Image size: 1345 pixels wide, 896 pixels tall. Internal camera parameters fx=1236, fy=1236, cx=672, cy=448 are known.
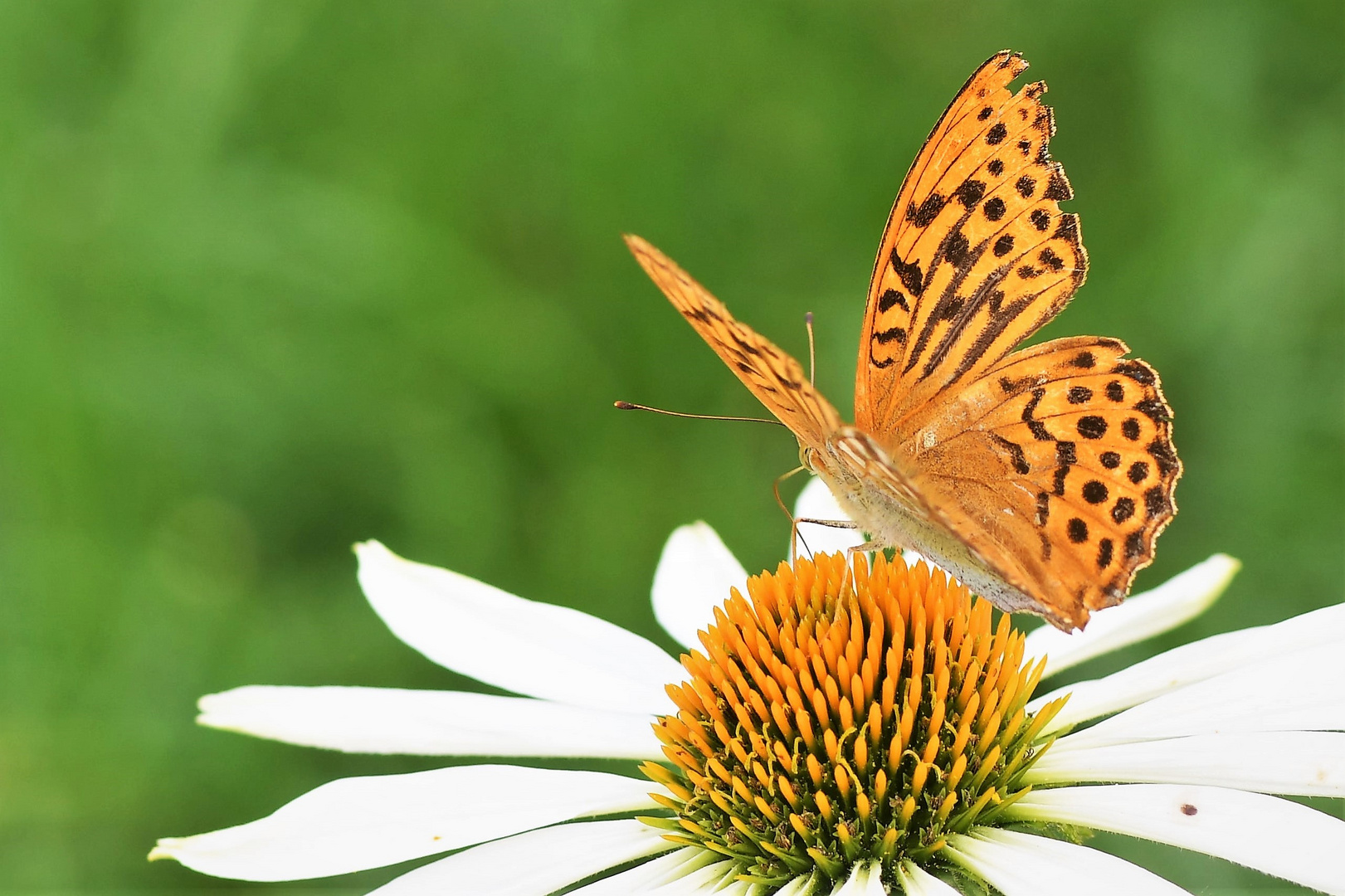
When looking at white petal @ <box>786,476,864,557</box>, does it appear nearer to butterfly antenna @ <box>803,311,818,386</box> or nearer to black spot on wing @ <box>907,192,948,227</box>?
butterfly antenna @ <box>803,311,818,386</box>

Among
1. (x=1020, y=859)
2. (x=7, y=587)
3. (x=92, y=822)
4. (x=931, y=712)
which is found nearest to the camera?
(x=1020, y=859)

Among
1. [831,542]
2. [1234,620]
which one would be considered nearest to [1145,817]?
[831,542]

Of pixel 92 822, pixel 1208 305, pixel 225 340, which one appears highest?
pixel 225 340

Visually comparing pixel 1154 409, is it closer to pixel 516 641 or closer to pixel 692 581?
A: pixel 692 581

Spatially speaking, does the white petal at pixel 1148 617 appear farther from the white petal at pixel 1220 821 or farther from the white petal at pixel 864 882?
the white petal at pixel 864 882

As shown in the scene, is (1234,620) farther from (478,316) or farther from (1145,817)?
(478,316)

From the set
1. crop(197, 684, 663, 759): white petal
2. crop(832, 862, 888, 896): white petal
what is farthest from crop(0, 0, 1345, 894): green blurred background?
crop(832, 862, 888, 896): white petal
